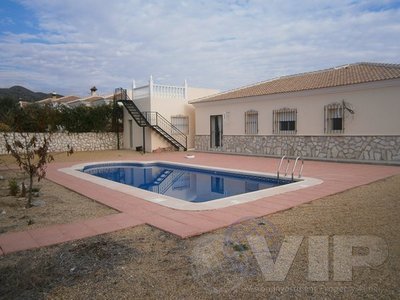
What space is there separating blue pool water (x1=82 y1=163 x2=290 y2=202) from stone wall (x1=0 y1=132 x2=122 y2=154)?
8401mm

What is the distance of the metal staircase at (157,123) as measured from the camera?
22031mm

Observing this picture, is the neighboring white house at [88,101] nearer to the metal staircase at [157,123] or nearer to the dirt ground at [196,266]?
the metal staircase at [157,123]

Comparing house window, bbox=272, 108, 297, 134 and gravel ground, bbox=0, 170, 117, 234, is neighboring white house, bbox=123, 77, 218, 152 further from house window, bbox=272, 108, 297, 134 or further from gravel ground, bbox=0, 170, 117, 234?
gravel ground, bbox=0, 170, 117, 234

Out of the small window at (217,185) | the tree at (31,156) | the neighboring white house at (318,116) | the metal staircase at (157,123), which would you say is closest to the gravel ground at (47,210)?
the tree at (31,156)

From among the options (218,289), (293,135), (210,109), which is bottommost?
(218,289)

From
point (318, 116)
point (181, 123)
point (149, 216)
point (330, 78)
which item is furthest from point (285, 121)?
point (149, 216)

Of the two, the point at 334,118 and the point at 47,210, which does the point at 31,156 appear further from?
the point at 334,118

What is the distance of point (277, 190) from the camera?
26.6 ft

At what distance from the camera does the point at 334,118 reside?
1509cm

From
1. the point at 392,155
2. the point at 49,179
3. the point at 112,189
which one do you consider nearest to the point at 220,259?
the point at 112,189

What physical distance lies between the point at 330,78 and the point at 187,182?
975 centimetres

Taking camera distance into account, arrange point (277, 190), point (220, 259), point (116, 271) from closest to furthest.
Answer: point (116, 271) < point (220, 259) < point (277, 190)

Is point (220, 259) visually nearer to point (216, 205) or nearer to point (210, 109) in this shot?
point (216, 205)

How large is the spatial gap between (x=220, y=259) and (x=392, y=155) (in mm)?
12047
